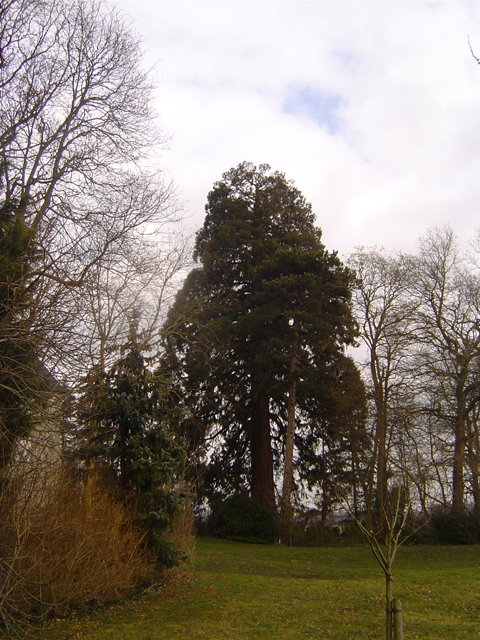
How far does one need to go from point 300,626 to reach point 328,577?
4928mm

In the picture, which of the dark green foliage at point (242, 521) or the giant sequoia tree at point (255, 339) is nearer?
the dark green foliage at point (242, 521)

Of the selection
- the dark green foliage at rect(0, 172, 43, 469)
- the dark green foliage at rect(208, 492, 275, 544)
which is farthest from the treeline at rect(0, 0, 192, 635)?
the dark green foliage at rect(208, 492, 275, 544)

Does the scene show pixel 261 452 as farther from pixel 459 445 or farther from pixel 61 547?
pixel 61 547

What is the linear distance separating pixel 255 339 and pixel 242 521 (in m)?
7.37

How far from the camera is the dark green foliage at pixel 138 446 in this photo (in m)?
10.6

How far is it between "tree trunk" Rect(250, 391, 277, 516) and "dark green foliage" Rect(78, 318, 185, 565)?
10.4m

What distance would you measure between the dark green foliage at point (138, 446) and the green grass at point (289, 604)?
1.47m

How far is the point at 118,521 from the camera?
9242 mm

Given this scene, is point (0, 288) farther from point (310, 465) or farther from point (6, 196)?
point (310, 465)

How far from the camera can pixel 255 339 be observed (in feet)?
74.2

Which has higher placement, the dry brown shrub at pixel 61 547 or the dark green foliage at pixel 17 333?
the dark green foliage at pixel 17 333

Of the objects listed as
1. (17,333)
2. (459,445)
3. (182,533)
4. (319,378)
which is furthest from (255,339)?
(17,333)

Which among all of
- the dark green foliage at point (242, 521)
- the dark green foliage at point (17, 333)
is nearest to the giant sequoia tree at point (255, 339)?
the dark green foliage at point (242, 521)

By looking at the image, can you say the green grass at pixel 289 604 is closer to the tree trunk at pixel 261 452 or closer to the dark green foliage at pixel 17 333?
the dark green foliage at pixel 17 333
